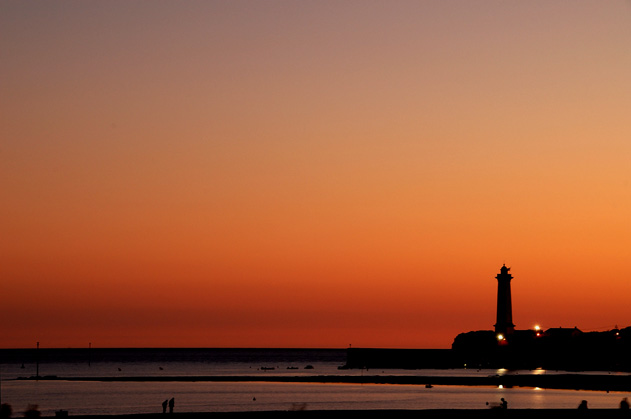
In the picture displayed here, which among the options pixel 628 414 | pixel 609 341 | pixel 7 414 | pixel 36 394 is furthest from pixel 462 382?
pixel 7 414

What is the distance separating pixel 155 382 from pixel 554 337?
77.2m

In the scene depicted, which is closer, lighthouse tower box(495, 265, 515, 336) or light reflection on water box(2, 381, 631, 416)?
light reflection on water box(2, 381, 631, 416)

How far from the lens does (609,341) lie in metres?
172

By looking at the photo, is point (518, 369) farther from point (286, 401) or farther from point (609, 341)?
point (286, 401)

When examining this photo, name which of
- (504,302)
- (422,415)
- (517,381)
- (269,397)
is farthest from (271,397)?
(504,302)

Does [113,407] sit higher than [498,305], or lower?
lower

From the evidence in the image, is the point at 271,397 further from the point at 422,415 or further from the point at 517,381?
the point at 422,415

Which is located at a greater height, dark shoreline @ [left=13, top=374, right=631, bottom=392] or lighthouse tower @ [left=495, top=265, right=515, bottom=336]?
lighthouse tower @ [left=495, top=265, right=515, bottom=336]

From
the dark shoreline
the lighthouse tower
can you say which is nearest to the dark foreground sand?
the dark shoreline

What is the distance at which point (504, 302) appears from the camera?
550ft

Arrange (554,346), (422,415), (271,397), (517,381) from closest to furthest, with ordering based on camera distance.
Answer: (422,415), (271,397), (517,381), (554,346)

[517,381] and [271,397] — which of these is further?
[517,381]

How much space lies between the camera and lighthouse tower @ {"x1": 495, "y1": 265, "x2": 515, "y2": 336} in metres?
166

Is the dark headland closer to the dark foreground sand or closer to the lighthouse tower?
the lighthouse tower
